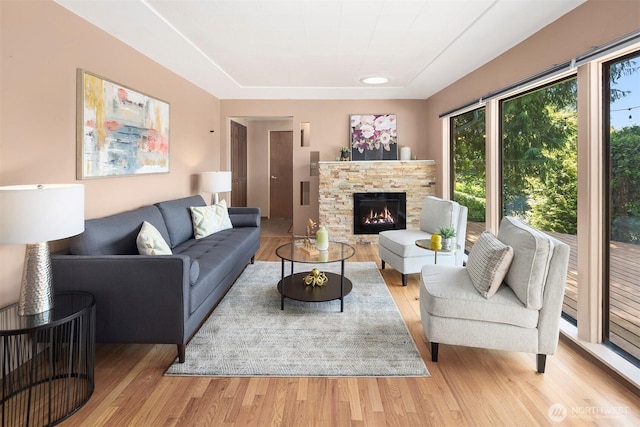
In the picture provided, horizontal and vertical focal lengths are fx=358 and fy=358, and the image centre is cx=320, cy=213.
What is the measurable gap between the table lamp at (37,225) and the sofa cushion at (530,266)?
2.60m

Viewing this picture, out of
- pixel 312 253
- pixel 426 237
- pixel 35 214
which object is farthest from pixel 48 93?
pixel 426 237

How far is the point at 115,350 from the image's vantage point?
252 cm

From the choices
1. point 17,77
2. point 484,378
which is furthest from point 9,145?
point 484,378

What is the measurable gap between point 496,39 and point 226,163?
4531mm

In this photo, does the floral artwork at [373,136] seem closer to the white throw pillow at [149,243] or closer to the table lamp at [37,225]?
the white throw pillow at [149,243]

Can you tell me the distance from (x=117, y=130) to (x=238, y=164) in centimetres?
449

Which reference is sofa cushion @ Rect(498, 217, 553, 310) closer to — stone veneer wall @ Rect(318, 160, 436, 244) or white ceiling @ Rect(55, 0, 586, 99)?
white ceiling @ Rect(55, 0, 586, 99)

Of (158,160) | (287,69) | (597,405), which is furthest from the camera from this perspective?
(287,69)

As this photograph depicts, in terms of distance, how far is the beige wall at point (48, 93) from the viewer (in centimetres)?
220

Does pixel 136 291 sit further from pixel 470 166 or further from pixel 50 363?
pixel 470 166

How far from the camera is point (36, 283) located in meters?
1.94

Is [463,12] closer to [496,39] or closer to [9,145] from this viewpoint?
[496,39]

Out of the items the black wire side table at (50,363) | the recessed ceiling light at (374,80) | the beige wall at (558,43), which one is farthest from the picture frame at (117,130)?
the beige wall at (558,43)

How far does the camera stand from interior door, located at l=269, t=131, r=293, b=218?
28.4 feet
